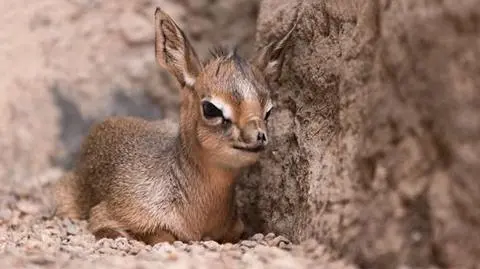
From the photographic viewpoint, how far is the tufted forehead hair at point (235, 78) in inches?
259

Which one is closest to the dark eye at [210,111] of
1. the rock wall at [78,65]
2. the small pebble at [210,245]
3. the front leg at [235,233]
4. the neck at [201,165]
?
the neck at [201,165]

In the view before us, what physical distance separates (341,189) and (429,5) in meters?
1.36

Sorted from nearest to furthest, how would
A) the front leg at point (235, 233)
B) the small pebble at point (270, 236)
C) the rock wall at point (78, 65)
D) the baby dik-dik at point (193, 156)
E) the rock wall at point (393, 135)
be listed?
the rock wall at point (393, 135), the baby dik-dik at point (193, 156), the small pebble at point (270, 236), the front leg at point (235, 233), the rock wall at point (78, 65)

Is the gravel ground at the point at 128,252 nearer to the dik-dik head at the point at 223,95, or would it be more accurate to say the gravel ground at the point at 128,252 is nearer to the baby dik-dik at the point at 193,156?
the baby dik-dik at the point at 193,156

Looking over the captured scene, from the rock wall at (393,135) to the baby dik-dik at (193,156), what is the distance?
1.56 ft

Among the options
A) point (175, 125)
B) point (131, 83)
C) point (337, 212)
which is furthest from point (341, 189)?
point (131, 83)

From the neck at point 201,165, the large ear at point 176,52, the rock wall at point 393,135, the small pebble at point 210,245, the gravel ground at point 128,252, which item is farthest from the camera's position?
the large ear at point 176,52

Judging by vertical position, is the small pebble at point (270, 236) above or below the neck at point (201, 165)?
below

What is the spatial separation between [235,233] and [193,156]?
0.75 metres

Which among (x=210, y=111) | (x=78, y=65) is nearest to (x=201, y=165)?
(x=210, y=111)

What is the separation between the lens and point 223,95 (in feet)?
21.7

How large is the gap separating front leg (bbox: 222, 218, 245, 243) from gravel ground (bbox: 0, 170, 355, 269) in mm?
546

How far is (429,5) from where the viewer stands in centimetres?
491

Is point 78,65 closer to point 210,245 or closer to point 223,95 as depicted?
point 223,95
